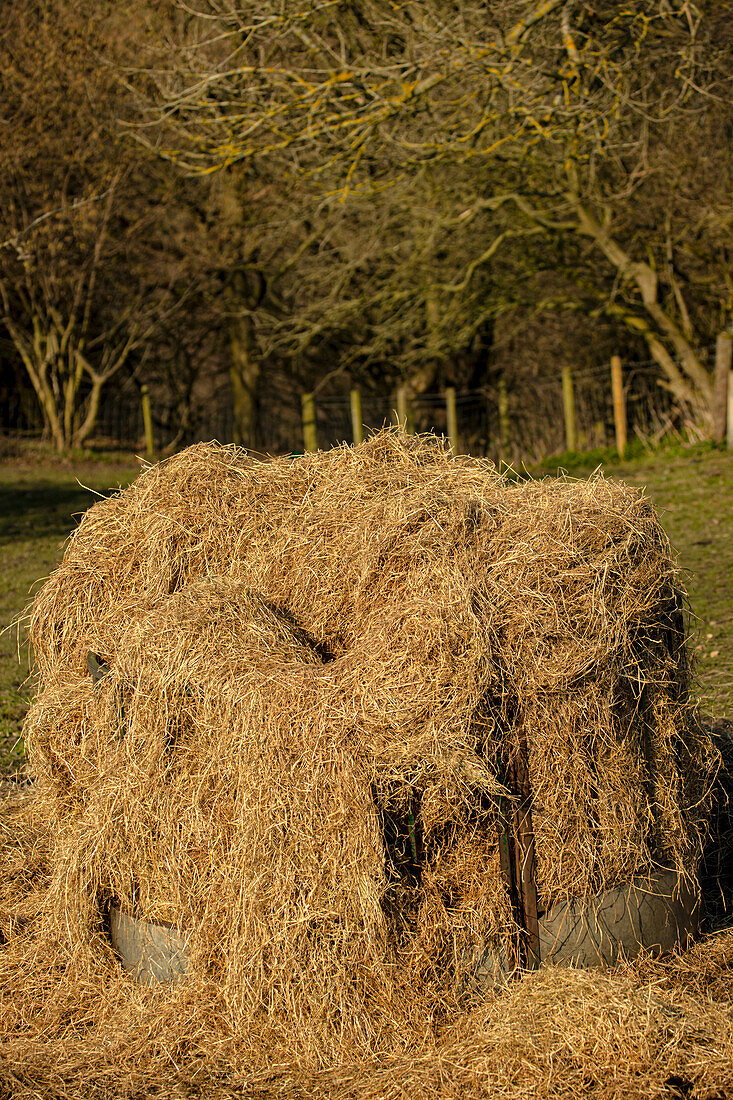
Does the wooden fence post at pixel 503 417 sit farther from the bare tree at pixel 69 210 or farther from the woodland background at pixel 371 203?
the bare tree at pixel 69 210

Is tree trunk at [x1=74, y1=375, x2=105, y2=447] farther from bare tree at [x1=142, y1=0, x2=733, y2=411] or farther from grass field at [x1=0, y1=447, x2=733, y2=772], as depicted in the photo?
bare tree at [x1=142, y1=0, x2=733, y2=411]

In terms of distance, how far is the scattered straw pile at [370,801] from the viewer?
2.92 m

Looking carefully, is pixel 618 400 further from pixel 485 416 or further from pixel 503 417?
pixel 485 416

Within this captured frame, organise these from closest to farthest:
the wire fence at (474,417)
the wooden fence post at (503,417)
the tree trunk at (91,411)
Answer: the wire fence at (474,417)
the wooden fence post at (503,417)
the tree trunk at (91,411)

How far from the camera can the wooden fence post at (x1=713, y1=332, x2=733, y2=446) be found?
1316 cm

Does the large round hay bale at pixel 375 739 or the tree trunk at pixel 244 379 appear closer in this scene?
the large round hay bale at pixel 375 739

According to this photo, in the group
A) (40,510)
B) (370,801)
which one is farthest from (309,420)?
(370,801)

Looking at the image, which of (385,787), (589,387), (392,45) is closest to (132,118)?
(392,45)

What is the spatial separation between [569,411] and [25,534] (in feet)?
27.3

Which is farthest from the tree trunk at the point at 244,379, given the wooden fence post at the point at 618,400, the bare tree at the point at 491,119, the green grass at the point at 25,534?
the wooden fence post at the point at 618,400

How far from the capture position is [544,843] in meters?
3.18

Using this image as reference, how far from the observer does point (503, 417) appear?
1753 cm

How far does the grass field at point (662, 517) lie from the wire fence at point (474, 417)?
5.23ft

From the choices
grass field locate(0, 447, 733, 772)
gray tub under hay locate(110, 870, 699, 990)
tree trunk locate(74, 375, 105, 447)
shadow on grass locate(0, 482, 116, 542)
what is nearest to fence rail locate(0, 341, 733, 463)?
tree trunk locate(74, 375, 105, 447)
